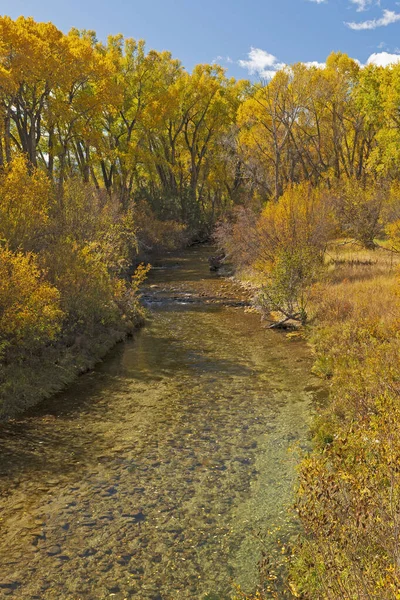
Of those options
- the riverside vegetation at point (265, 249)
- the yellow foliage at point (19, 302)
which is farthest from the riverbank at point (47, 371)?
the yellow foliage at point (19, 302)

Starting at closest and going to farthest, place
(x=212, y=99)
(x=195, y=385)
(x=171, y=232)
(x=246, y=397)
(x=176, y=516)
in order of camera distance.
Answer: (x=176, y=516), (x=246, y=397), (x=195, y=385), (x=171, y=232), (x=212, y=99)

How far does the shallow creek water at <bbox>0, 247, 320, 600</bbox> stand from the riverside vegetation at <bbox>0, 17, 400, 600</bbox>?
2.75 ft

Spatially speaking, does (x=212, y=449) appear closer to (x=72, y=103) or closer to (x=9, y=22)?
(x=9, y=22)

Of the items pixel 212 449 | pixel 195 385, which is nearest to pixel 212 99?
pixel 195 385

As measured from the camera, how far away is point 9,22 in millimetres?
23703

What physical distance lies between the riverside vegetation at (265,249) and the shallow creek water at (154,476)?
0.84 meters

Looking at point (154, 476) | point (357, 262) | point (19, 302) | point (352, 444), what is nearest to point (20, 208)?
point (19, 302)

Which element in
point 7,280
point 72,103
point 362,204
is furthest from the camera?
point 72,103

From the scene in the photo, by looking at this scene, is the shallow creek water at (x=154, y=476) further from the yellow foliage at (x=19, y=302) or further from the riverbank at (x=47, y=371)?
the yellow foliage at (x=19, y=302)

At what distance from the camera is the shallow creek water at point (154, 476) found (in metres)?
6.40

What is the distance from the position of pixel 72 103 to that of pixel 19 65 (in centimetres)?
635

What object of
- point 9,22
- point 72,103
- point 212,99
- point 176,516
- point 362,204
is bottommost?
point 176,516

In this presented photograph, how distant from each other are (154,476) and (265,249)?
16562mm

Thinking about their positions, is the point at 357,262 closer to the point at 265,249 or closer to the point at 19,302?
the point at 265,249
